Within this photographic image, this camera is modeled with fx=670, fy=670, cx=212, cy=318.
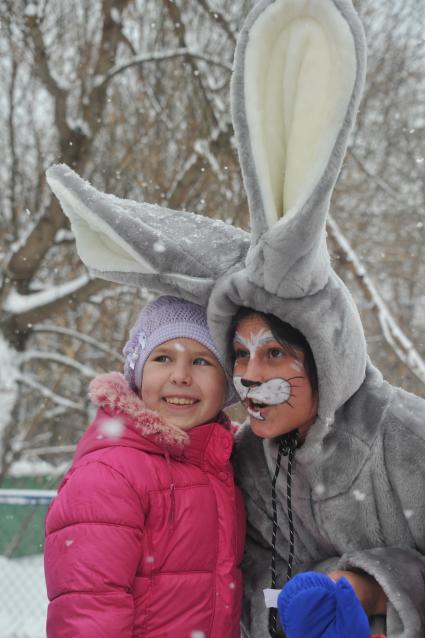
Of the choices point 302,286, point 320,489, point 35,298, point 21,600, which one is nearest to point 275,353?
point 302,286

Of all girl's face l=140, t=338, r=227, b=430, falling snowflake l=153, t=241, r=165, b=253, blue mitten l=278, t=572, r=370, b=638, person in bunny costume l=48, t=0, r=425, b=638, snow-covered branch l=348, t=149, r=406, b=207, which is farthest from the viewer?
snow-covered branch l=348, t=149, r=406, b=207

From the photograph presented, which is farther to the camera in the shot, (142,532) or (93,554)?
(142,532)

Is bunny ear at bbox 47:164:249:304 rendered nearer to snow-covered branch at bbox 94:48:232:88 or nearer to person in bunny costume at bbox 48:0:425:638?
person in bunny costume at bbox 48:0:425:638

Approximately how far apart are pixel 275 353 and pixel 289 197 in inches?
15.9

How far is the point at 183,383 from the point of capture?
5.81ft

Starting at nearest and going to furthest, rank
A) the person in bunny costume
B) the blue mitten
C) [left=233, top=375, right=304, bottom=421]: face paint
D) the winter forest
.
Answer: the blue mitten < the person in bunny costume < [left=233, top=375, right=304, bottom=421]: face paint < the winter forest

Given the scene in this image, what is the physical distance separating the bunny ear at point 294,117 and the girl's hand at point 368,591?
65 centimetres

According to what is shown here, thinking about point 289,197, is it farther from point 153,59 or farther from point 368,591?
point 153,59

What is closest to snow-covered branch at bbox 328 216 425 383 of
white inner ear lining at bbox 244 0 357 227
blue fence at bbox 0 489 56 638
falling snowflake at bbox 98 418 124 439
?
blue fence at bbox 0 489 56 638

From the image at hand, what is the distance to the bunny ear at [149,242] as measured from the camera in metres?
1.64

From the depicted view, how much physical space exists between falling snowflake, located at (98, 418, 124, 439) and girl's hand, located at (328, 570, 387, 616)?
2.04 ft

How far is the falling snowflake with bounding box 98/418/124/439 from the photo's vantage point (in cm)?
172

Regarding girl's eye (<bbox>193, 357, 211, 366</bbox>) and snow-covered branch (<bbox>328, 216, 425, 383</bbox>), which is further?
snow-covered branch (<bbox>328, 216, 425, 383</bbox>)

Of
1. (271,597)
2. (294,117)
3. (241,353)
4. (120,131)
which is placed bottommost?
(271,597)
